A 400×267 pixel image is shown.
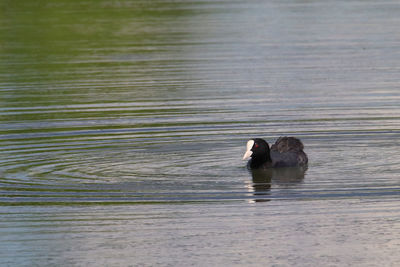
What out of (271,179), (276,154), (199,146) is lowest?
(271,179)

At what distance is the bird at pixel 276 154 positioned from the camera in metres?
15.7

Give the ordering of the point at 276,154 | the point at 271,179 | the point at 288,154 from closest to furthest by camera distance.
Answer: the point at 271,179 → the point at 288,154 → the point at 276,154

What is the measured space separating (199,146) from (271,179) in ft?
7.32

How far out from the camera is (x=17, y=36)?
37375mm

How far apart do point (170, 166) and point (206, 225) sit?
337 cm

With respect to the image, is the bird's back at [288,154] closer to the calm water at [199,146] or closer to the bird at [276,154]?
the bird at [276,154]

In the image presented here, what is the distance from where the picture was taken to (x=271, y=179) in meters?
15.4

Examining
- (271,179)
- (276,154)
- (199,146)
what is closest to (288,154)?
(276,154)

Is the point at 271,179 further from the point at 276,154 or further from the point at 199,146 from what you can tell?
the point at 199,146

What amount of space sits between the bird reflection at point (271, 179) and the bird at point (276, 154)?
8 centimetres

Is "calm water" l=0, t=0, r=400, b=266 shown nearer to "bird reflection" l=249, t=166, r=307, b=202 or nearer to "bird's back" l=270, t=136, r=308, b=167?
"bird reflection" l=249, t=166, r=307, b=202

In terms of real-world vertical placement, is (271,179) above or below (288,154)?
below

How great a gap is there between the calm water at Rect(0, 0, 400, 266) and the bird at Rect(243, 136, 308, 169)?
0.19 metres

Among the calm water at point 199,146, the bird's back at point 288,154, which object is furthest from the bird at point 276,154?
the calm water at point 199,146
